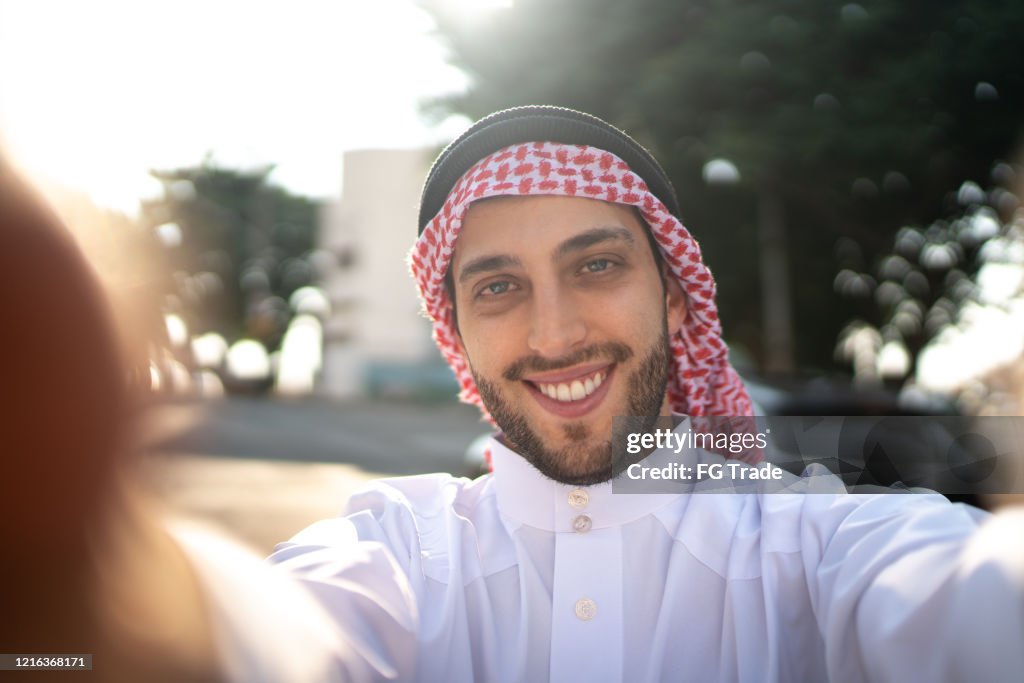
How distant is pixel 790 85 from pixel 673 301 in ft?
22.4

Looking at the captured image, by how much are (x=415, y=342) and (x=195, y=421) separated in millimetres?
33635

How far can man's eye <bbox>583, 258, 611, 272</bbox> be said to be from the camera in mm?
1888

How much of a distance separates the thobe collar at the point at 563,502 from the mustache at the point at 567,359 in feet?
0.73

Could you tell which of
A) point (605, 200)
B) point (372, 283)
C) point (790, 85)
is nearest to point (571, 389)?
point (605, 200)

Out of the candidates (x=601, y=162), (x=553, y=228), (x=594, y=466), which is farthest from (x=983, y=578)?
(x=601, y=162)

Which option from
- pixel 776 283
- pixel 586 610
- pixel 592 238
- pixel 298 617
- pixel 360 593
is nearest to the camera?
pixel 298 617

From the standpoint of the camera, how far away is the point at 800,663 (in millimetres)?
1505

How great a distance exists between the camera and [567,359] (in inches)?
70.2

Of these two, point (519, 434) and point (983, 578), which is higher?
point (519, 434)

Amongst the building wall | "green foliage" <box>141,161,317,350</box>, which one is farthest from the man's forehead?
the building wall

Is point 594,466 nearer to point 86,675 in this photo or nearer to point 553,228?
point 553,228

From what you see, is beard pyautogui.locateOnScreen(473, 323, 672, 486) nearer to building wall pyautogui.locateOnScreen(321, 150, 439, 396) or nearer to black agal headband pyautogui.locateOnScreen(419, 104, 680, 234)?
black agal headband pyautogui.locateOnScreen(419, 104, 680, 234)

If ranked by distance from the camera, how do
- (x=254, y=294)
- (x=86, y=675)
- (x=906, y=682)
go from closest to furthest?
(x=86, y=675) → (x=906, y=682) → (x=254, y=294)

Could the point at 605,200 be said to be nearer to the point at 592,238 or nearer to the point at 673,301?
the point at 592,238
